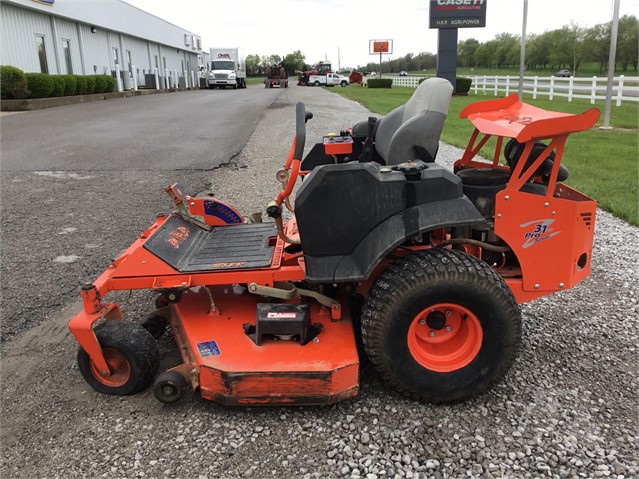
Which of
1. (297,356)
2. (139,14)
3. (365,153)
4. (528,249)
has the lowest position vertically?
(297,356)

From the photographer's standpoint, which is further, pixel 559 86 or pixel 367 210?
pixel 559 86

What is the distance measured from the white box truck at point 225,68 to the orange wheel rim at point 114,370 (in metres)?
40.1

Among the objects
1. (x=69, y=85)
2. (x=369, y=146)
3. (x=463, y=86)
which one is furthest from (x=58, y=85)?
(x=369, y=146)

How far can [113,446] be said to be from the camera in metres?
2.49

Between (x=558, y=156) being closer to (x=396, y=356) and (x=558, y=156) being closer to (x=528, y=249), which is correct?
(x=528, y=249)

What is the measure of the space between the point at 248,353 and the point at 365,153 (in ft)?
6.34

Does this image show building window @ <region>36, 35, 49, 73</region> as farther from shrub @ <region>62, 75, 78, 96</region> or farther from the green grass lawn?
the green grass lawn

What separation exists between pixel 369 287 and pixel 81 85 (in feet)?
80.2

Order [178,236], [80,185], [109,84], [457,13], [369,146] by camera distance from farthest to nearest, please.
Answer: [109,84], [457,13], [80,185], [369,146], [178,236]

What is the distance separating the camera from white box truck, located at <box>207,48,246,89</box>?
4066 cm

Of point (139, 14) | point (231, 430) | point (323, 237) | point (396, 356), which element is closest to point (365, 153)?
point (323, 237)

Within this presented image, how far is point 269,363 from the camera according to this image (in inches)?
106

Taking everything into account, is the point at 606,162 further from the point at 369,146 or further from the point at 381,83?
the point at 381,83

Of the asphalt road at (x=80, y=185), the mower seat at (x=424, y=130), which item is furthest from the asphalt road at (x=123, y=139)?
the mower seat at (x=424, y=130)
